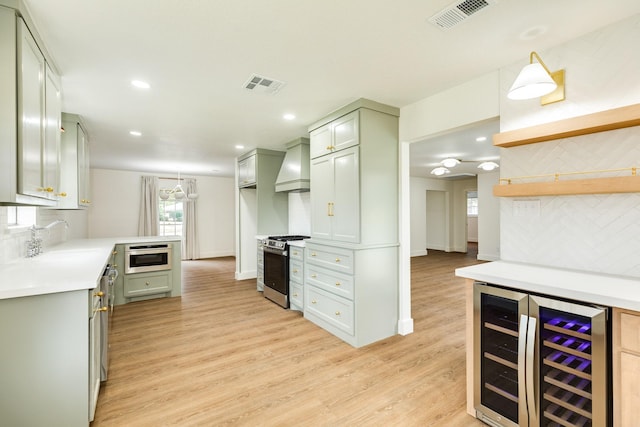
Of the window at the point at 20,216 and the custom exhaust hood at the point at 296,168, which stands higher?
the custom exhaust hood at the point at 296,168

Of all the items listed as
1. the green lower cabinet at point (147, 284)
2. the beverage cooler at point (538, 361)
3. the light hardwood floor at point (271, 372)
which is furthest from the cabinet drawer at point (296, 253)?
the beverage cooler at point (538, 361)

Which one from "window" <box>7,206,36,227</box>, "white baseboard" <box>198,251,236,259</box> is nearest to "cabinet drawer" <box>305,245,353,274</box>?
"window" <box>7,206,36,227</box>

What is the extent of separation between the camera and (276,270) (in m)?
4.40

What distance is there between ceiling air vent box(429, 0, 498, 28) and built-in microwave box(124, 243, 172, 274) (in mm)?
4648

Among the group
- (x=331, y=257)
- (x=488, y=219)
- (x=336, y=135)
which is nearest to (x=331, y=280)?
(x=331, y=257)

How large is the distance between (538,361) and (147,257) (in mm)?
4879

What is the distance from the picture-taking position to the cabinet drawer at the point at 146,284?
14.6 feet

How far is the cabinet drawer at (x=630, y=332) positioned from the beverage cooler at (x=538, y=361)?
0.05 metres

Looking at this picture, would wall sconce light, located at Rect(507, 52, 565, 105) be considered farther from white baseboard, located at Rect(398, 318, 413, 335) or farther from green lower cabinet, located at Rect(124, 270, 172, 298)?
green lower cabinet, located at Rect(124, 270, 172, 298)

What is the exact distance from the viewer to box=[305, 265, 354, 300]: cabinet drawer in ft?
10.2

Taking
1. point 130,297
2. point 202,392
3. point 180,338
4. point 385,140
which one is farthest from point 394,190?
point 130,297

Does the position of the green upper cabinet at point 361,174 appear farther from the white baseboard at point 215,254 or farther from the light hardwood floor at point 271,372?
the white baseboard at point 215,254

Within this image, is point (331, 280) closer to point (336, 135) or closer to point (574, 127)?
point (336, 135)

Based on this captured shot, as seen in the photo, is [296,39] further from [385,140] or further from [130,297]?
[130,297]
